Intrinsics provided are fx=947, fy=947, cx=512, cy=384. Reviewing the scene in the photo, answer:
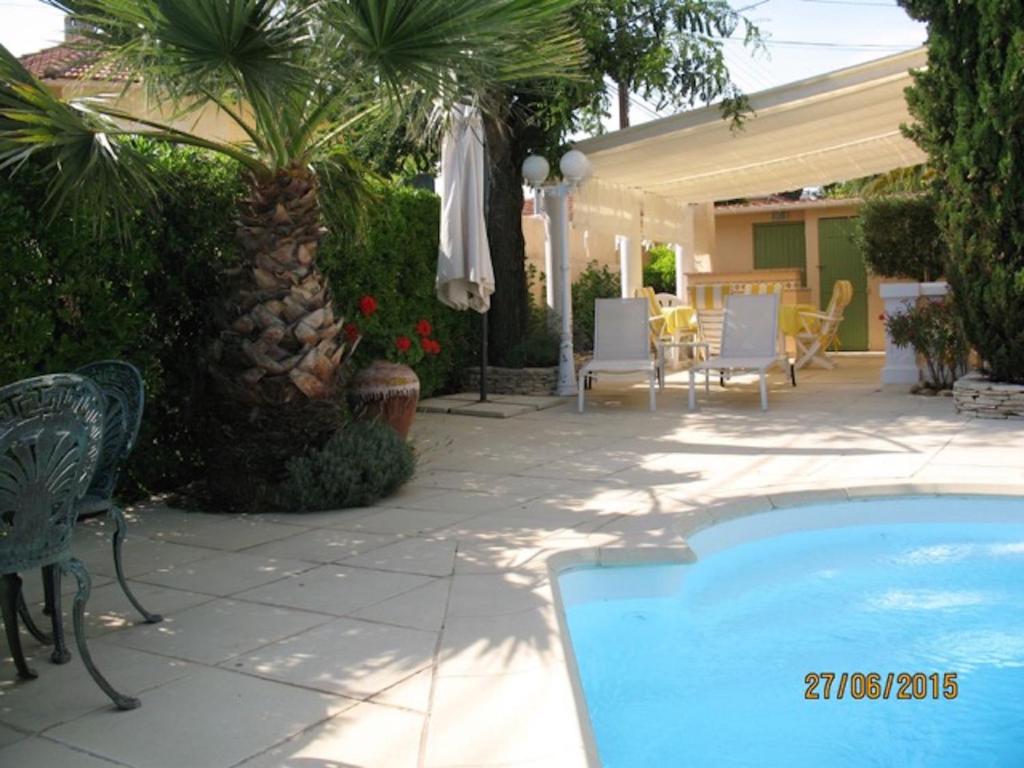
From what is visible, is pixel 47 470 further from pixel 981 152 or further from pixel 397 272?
pixel 981 152

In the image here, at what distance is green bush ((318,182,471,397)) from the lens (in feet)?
28.9

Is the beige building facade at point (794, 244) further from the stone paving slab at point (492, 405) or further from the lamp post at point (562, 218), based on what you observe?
the stone paving slab at point (492, 405)

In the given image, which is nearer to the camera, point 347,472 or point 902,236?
point 347,472

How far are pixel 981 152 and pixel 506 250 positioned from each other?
5.49 meters

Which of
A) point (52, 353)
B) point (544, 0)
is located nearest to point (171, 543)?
point (52, 353)

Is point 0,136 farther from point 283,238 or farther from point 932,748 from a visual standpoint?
point 932,748

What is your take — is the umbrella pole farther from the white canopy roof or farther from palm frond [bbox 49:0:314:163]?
palm frond [bbox 49:0:314:163]

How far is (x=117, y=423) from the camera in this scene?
3.88 meters

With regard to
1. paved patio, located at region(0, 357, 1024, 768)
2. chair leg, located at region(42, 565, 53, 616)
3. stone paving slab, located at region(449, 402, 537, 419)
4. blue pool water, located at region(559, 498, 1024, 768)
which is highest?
chair leg, located at region(42, 565, 53, 616)

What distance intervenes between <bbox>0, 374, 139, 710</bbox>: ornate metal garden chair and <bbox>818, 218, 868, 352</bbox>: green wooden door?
56.5ft

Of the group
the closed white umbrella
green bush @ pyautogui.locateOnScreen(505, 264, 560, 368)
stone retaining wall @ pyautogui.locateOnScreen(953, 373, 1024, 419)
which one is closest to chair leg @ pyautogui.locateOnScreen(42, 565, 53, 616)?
the closed white umbrella

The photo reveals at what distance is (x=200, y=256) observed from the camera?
6863 millimetres

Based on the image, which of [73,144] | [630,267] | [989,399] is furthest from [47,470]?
[630,267]

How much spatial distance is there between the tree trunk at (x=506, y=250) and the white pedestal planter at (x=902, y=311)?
438cm
